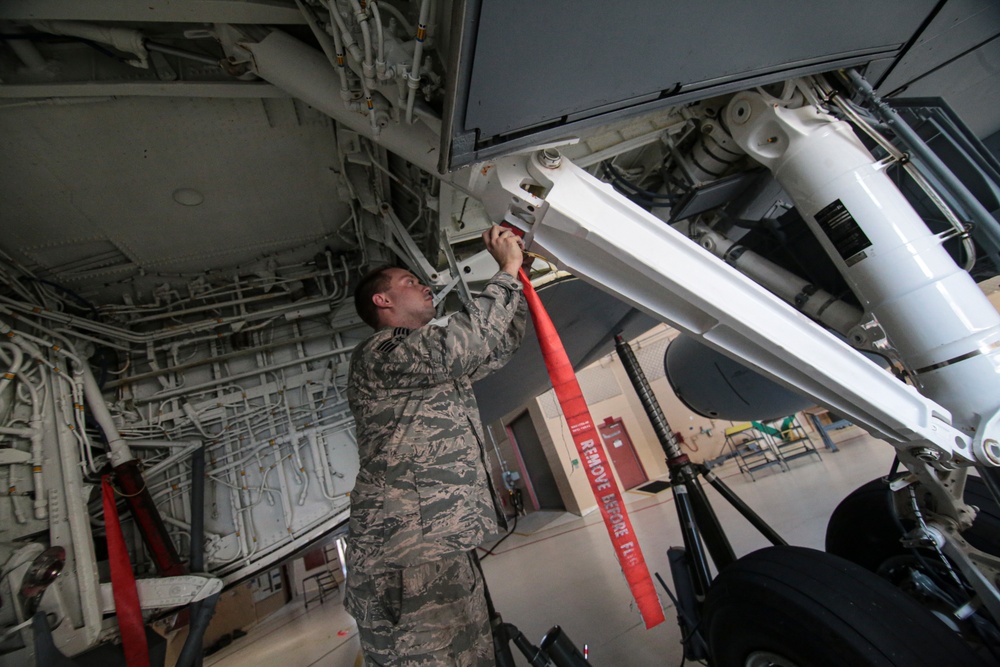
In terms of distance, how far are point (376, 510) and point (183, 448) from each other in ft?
8.42

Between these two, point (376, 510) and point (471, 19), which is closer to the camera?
point (471, 19)

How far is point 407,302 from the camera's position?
6.13 feet

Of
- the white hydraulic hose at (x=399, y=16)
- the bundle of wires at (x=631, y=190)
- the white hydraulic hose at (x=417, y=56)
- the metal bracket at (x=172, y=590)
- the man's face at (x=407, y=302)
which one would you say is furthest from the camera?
the metal bracket at (x=172, y=590)

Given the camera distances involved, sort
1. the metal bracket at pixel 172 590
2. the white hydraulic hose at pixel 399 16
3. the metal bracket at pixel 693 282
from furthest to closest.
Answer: the metal bracket at pixel 172 590 < the metal bracket at pixel 693 282 < the white hydraulic hose at pixel 399 16

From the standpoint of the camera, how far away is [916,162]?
139cm

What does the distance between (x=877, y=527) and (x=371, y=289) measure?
106 inches

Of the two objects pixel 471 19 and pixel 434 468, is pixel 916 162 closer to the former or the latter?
pixel 471 19

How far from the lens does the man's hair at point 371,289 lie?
6.26 feet

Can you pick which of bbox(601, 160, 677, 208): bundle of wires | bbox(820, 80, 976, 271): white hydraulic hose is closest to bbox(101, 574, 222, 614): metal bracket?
bbox(601, 160, 677, 208): bundle of wires

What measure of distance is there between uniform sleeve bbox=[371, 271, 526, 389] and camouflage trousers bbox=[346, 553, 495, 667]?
680mm

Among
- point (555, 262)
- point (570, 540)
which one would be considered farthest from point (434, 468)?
point (570, 540)

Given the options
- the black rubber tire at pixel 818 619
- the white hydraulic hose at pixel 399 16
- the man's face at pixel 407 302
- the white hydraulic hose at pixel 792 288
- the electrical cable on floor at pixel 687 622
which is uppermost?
the white hydraulic hose at pixel 399 16

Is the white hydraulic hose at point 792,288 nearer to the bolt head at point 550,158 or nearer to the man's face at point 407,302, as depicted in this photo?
the bolt head at point 550,158

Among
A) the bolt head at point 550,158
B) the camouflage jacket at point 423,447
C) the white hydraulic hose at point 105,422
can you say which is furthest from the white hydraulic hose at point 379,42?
the white hydraulic hose at point 105,422
